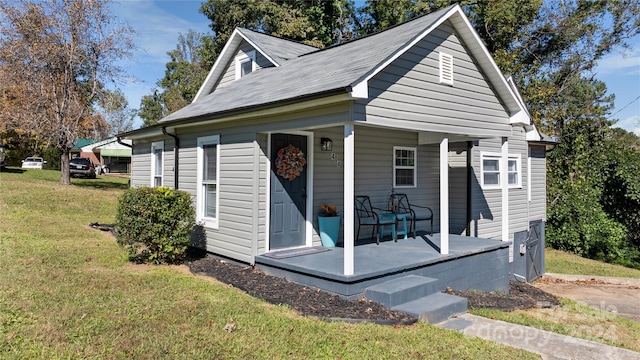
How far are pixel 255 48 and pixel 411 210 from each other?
18.6 ft

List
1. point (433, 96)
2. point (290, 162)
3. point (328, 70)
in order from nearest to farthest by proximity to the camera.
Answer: point (328, 70) → point (433, 96) → point (290, 162)

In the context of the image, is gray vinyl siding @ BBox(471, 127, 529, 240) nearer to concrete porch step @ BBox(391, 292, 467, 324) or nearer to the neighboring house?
concrete porch step @ BBox(391, 292, 467, 324)

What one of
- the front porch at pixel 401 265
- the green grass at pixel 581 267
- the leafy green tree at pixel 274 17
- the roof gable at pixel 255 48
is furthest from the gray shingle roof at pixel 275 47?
the green grass at pixel 581 267

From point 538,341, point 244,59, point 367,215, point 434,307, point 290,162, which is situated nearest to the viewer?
point 538,341

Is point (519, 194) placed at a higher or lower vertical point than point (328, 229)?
higher

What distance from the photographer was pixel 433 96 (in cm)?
691

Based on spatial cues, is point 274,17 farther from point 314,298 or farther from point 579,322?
point 579,322

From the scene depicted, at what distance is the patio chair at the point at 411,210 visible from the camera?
8953mm

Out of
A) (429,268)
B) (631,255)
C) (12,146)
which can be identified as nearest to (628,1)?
(631,255)

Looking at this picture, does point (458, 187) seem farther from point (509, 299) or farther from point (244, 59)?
point (244, 59)

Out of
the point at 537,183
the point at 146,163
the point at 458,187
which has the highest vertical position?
the point at 146,163

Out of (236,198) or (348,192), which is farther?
(236,198)

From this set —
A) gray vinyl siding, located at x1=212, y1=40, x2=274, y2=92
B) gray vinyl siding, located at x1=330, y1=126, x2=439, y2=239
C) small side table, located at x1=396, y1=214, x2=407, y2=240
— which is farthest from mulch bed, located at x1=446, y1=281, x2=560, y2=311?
gray vinyl siding, located at x1=212, y1=40, x2=274, y2=92

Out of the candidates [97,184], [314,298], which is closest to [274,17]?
[97,184]
